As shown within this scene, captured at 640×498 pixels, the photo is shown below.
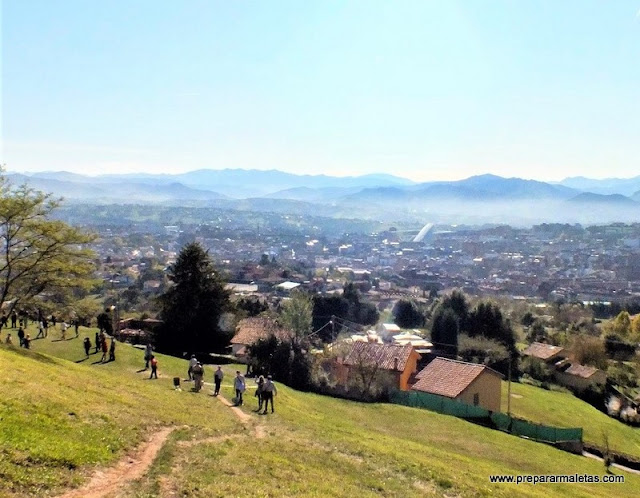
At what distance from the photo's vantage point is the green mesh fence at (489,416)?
25297mm

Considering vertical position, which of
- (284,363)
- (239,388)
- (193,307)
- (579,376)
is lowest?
(579,376)

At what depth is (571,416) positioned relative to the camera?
34.9 metres

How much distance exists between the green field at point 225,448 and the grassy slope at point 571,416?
9485mm

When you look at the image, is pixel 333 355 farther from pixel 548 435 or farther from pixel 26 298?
pixel 26 298

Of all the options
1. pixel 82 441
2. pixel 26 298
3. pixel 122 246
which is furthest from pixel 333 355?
pixel 122 246

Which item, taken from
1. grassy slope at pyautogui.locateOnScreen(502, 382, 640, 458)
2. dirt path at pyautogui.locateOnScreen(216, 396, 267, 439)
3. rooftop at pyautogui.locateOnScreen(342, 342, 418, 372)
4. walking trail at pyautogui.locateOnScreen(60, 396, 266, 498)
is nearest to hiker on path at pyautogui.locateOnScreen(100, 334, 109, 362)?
dirt path at pyautogui.locateOnScreen(216, 396, 267, 439)

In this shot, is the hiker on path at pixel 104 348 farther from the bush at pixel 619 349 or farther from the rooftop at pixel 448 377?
the bush at pixel 619 349

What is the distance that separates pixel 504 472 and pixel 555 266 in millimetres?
174432

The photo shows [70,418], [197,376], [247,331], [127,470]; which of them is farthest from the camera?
[247,331]

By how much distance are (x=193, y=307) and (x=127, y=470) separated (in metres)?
24.3

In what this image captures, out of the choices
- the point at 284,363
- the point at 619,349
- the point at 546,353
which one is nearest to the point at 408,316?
the point at 546,353

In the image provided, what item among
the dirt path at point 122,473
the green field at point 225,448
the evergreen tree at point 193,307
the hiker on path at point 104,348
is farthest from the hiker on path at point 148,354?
the dirt path at point 122,473

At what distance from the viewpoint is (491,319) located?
53.4 meters

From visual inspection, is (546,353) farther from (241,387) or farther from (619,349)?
(241,387)
